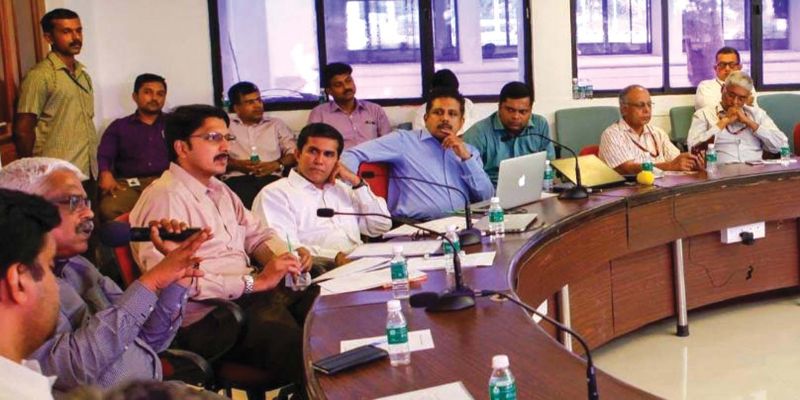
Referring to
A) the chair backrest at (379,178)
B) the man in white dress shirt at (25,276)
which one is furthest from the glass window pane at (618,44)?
the man in white dress shirt at (25,276)

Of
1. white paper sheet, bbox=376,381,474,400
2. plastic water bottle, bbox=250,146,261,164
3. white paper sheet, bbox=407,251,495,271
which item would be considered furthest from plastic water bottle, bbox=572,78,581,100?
white paper sheet, bbox=376,381,474,400

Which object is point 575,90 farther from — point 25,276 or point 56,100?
point 25,276

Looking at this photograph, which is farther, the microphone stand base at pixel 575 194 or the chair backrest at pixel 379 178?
the chair backrest at pixel 379 178

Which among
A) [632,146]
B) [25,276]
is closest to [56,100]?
[632,146]

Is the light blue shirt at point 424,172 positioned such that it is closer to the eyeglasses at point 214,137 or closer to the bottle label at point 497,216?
the bottle label at point 497,216

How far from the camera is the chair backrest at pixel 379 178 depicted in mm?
4246

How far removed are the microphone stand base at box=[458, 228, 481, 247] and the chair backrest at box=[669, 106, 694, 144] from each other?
14.0 ft

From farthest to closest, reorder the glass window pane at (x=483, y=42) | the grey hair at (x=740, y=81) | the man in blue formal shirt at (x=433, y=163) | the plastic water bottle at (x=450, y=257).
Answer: the glass window pane at (x=483, y=42) → the grey hair at (x=740, y=81) → the man in blue formal shirt at (x=433, y=163) → the plastic water bottle at (x=450, y=257)

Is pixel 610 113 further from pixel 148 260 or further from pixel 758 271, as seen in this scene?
pixel 148 260

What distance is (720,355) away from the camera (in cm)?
398

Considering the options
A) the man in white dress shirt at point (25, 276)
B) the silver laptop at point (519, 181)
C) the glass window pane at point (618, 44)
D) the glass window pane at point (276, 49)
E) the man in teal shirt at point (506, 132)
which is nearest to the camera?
the man in white dress shirt at point (25, 276)

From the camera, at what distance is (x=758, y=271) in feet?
15.2

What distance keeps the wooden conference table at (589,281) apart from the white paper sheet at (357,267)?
0.24 m

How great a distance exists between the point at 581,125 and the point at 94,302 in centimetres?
502
